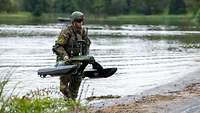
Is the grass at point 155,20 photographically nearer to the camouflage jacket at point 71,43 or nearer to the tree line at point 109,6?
the tree line at point 109,6

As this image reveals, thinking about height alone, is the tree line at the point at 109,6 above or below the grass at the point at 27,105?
below

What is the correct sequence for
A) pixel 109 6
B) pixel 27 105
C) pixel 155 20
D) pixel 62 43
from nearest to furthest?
pixel 27 105 < pixel 62 43 < pixel 155 20 < pixel 109 6

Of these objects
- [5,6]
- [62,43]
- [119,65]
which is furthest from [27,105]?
[5,6]

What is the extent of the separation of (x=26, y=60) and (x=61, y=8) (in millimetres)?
114229

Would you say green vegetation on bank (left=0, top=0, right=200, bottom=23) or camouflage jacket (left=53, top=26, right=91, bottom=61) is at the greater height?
camouflage jacket (left=53, top=26, right=91, bottom=61)

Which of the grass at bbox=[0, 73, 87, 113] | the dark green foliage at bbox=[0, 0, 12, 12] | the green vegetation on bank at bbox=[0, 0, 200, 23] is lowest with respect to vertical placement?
the green vegetation on bank at bbox=[0, 0, 200, 23]

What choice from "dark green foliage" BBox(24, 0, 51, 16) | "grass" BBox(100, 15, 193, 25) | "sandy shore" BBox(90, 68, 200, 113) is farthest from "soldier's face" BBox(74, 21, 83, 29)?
"dark green foliage" BBox(24, 0, 51, 16)

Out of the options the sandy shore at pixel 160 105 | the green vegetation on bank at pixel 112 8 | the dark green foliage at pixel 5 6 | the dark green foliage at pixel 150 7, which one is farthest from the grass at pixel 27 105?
the dark green foliage at pixel 150 7

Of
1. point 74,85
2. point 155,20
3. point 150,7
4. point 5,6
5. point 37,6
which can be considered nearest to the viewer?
point 74,85

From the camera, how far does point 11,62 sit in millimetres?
28547

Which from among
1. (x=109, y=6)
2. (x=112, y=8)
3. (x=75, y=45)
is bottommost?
(x=112, y=8)

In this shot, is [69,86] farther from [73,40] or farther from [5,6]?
[5,6]

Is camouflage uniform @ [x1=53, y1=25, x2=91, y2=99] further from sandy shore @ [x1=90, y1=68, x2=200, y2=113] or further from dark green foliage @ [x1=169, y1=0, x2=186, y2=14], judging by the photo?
dark green foliage @ [x1=169, y1=0, x2=186, y2=14]

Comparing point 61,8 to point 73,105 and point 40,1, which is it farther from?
point 73,105
